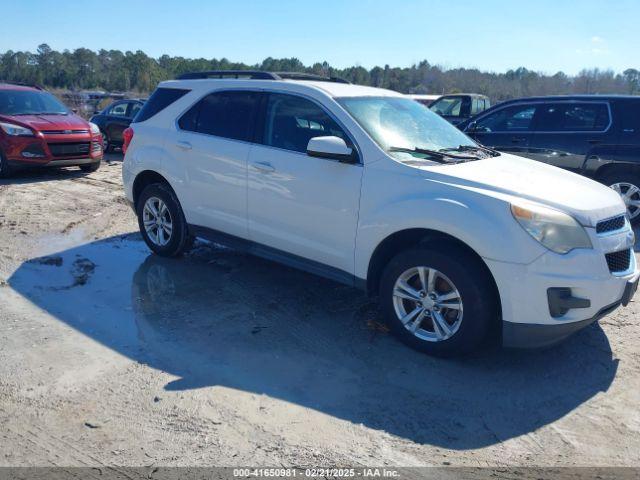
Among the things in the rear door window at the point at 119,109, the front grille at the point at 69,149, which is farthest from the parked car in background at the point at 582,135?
the rear door window at the point at 119,109

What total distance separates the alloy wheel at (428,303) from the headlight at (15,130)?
9.05 m

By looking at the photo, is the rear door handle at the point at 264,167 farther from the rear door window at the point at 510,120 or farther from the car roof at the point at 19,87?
the car roof at the point at 19,87

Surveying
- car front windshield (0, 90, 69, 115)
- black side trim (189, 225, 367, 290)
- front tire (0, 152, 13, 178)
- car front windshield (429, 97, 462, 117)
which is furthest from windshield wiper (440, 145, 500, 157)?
car front windshield (429, 97, 462, 117)

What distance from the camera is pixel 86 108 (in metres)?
25.0

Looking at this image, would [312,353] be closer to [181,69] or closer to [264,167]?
[264,167]

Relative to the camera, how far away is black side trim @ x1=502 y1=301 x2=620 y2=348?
369 cm

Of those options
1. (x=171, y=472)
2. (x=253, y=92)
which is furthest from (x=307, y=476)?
(x=253, y=92)

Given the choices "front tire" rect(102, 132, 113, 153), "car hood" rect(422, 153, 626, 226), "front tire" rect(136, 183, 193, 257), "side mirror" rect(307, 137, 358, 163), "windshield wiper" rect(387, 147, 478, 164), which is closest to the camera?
"car hood" rect(422, 153, 626, 226)

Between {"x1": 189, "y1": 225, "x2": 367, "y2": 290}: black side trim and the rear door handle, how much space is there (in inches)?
27.8

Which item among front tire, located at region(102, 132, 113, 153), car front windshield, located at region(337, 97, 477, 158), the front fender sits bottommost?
front tire, located at region(102, 132, 113, 153)

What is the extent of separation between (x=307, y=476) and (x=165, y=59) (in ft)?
202

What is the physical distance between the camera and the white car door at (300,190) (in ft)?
14.7

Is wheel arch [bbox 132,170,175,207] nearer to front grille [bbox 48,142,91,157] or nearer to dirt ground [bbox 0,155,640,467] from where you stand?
dirt ground [bbox 0,155,640,467]

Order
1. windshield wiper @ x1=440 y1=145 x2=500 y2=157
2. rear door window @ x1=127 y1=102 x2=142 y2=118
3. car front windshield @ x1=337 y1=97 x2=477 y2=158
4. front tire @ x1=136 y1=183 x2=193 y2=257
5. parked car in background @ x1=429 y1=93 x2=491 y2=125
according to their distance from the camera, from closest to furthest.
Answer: car front windshield @ x1=337 y1=97 x2=477 y2=158, windshield wiper @ x1=440 y1=145 x2=500 y2=157, front tire @ x1=136 y1=183 x2=193 y2=257, rear door window @ x1=127 y1=102 x2=142 y2=118, parked car in background @ x1=429 y1=93 x2=491 y2=125
